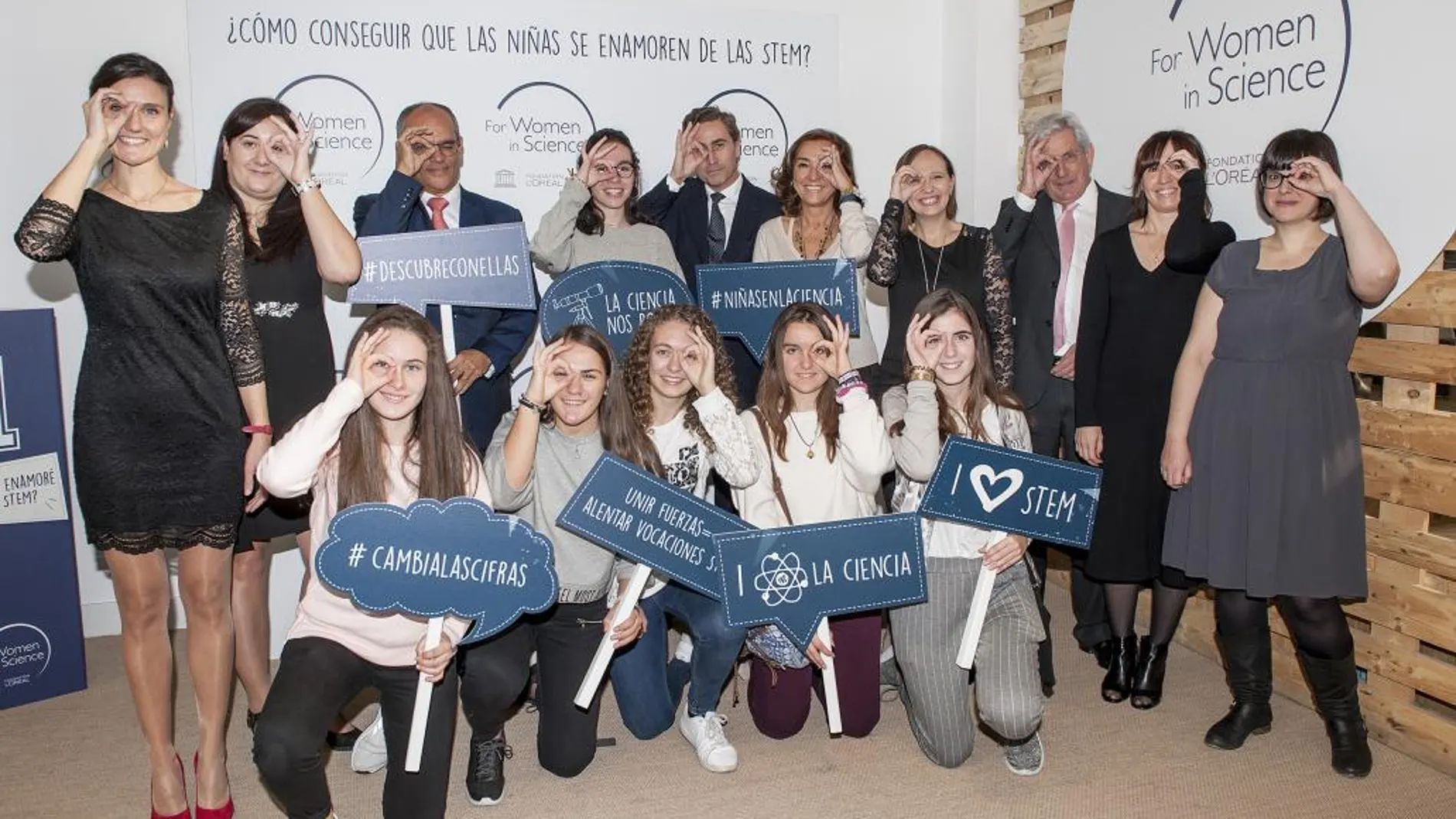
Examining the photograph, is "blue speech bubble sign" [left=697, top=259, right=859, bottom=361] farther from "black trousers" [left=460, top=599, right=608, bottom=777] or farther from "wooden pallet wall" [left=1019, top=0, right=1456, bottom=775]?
"wooden pallet wall" [left=1019, top=0, right=1456, bottom=775]

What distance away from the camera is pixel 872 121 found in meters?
5.13

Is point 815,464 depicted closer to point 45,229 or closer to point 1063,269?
point 1063,269

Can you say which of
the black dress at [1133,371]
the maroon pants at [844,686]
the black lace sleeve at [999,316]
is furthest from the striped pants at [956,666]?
the black lace sleeve at [999,316]

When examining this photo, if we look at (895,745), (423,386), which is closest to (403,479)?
(423,386)

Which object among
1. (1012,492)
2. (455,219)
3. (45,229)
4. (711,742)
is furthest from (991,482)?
(45,229)

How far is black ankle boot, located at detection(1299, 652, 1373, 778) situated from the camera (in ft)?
10.2

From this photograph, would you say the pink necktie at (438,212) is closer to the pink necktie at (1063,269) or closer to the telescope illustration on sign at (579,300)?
the telescope illustration on sign at (579,300)

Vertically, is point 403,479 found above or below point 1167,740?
above

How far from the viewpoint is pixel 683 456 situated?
3230 millimetres

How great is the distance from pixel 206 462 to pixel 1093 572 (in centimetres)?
252

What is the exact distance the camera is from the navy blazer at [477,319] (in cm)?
356

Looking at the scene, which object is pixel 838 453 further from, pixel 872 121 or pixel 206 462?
pixel 872 121

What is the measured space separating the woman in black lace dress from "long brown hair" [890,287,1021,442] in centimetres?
177

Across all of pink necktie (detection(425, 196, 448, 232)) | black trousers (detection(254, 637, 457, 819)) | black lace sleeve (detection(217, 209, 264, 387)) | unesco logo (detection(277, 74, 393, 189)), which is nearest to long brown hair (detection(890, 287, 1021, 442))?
black trousers (detection(254, 637, 457, 819))
